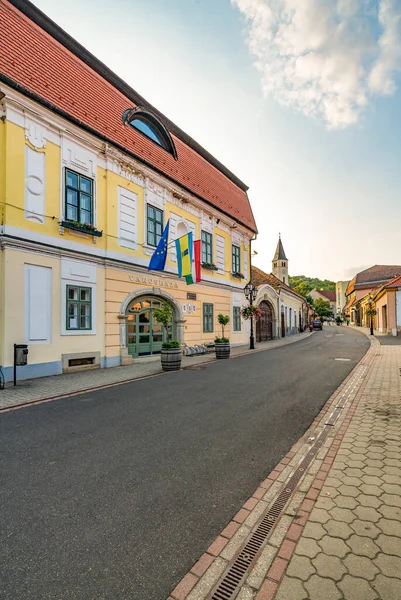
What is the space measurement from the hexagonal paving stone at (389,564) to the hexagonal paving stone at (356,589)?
0.22 m

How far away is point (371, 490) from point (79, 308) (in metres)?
10.6

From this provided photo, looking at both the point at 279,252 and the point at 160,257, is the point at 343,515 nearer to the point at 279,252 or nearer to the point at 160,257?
the point at 160,257

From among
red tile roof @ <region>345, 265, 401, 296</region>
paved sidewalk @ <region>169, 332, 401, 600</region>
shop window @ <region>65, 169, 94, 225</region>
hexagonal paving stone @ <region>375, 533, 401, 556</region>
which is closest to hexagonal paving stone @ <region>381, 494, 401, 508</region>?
paved sidewalk @ <region>169, 332, 401, 600</region>

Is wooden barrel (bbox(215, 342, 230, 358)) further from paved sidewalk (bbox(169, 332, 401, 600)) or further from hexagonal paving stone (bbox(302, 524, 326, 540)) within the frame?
hexagonal paving stone (bbox(302, 524, 326, 540))

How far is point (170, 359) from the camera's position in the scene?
39.3 ft

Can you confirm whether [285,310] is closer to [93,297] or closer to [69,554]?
[93,297]

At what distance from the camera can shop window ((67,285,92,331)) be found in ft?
37.8

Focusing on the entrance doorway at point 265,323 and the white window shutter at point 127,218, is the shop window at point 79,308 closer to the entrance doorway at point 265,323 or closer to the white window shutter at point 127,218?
the white window shutter at point 127,218

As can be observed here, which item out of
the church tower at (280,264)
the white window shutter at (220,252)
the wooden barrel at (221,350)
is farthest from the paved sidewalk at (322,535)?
the church tower at (280,264)

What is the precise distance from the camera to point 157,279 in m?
15.4

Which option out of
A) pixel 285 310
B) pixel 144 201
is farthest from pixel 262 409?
pixel 285 310

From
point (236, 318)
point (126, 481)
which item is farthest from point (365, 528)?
point (236, 318)

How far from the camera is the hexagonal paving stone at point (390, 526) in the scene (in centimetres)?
271

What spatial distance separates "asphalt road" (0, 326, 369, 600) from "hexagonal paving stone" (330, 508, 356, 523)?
2.80 feet
